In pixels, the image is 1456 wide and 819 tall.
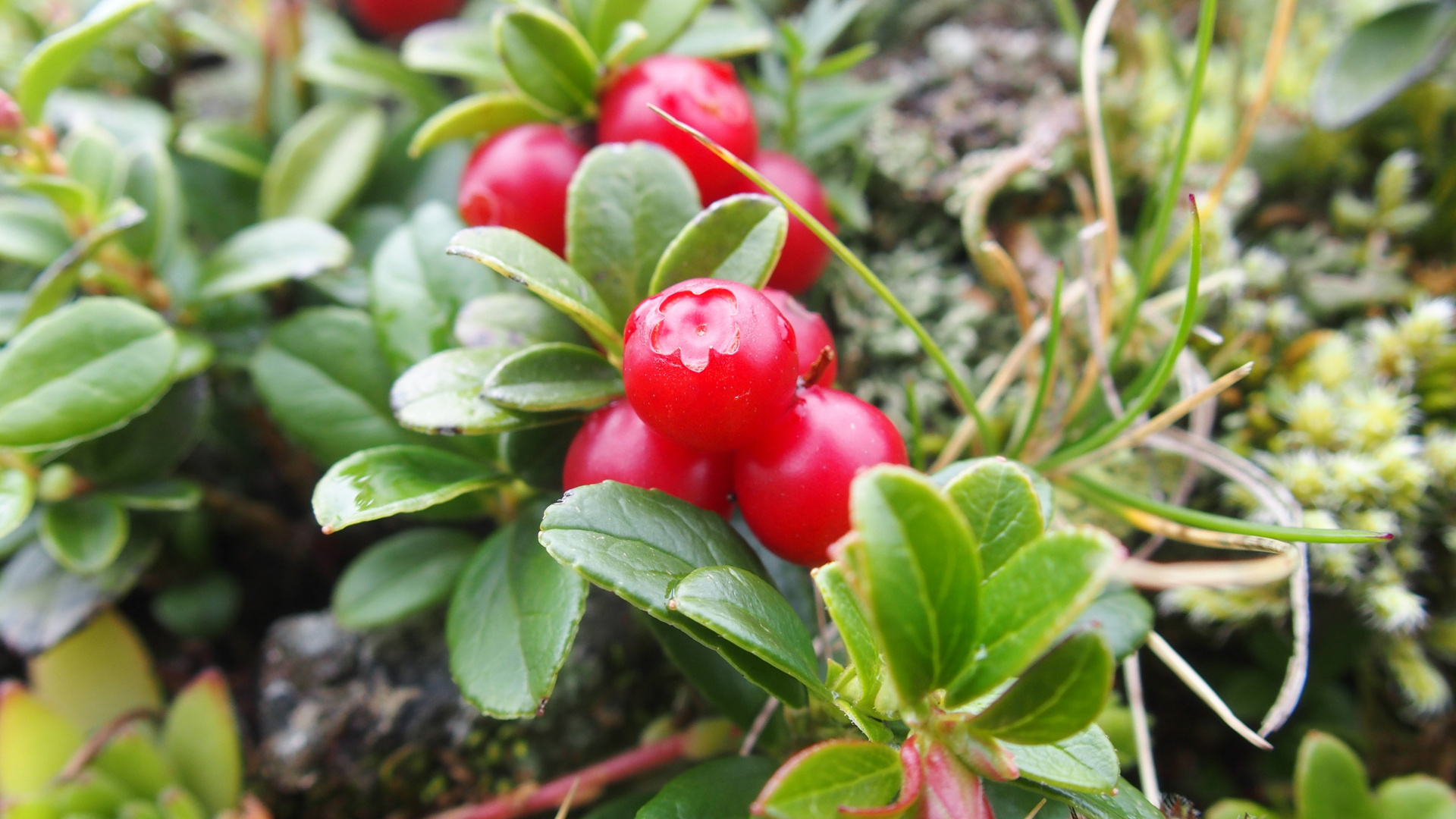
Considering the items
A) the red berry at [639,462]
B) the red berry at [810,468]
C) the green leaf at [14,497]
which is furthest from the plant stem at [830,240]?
the green leaf at [14,497]

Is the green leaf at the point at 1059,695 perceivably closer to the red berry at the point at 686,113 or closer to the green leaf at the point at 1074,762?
the green leaf at the point at 1074,762

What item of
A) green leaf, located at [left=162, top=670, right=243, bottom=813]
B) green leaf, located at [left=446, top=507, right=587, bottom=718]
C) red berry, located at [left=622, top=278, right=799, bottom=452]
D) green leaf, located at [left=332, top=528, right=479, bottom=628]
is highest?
red berry, located at [left=622, top=278, right=799, bottom=452]

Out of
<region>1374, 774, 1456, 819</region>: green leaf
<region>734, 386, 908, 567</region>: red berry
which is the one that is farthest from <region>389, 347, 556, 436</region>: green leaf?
<region>1374, 774, 1456, 819</region>: green leaf

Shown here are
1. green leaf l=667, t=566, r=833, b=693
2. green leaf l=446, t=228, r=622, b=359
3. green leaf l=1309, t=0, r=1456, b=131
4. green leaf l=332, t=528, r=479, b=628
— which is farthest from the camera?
green leaf l=1309, t=0, r=1456, b=131

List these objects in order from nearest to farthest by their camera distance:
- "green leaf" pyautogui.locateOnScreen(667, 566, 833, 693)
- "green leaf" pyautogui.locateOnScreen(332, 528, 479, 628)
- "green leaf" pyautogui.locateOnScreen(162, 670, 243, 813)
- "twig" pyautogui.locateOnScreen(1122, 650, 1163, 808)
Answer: "green leaf" pyautogui.locateOnScreen(667, 566, 833, 693), "twig" pyautogui.locateOnScreen(1122, 650, 1163, 808), "green leaf" pyautogui.locateOnScreen(332, 528, 479, 628), "green leaf" pyautogui.locateOnScreen(162, 670, 243, 813)

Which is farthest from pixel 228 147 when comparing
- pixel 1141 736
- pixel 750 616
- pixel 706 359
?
pixel 1141 736

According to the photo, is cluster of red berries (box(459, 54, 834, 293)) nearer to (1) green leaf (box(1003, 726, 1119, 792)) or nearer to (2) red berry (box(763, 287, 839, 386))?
(2) red berry (box(763, 287, 839, 386))
